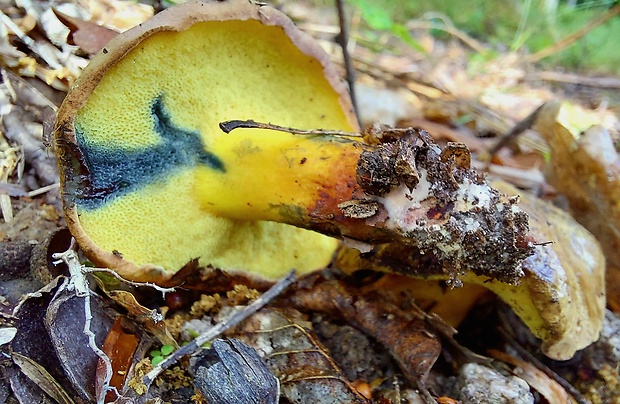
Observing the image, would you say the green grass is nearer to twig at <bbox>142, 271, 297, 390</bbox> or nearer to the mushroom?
the mushroom

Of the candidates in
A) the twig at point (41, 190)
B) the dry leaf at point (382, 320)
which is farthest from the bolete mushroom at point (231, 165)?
the twig at point (41, 190)

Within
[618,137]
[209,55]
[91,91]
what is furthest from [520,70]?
[91,91]

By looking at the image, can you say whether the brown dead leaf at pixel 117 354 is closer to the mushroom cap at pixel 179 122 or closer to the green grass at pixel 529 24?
the mushroom cap at pixel 179 122

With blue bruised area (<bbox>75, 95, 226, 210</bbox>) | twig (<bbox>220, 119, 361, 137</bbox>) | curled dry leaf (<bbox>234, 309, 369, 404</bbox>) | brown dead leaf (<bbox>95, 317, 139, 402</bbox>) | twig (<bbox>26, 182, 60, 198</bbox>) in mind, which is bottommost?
curled dry leaf (<bbox>234, 309, 369, 404</bbox>)

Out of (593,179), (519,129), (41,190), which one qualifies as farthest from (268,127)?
(519,129)

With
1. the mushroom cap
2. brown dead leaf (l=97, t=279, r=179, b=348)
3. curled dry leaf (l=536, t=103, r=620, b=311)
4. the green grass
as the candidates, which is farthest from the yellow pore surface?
the green grass

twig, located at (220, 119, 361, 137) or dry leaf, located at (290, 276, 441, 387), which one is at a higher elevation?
twig, located at (220, 119, 361, 137)

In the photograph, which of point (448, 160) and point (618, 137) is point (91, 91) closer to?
point (448, 160)
